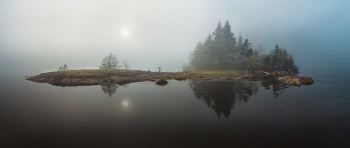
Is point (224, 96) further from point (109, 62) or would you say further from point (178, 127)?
point (109, 62)

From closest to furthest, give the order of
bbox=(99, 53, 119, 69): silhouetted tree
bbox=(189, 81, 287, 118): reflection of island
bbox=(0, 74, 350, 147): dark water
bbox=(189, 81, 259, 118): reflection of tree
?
1. bbox=(0, 74, 350, 147): dark water
2. bbox=(189, 81, 259, 118): reflection of tree
3. bbox=(189, 81, 287, 118): reflection of island
4. bbox=(99, 53, 119, 69): silhouetted tree

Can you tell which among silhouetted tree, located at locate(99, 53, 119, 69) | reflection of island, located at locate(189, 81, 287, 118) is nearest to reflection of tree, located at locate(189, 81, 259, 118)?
reflection of island, located at locate(189, 81, 287, 118)

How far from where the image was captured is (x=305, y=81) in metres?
20.5

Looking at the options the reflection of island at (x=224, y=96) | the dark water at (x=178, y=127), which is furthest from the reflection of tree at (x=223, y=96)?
the dark water at (x=178, y=127)

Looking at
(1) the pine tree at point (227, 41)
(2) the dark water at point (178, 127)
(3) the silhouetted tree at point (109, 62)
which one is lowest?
(2) the dark water at point (178, 127)

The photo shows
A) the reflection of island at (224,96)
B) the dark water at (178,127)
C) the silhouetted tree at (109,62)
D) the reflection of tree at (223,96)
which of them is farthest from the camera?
the silhouetted tree at (109,62)

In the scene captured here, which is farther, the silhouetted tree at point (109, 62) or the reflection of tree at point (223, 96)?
the silhouetted tree at point (109, 62)

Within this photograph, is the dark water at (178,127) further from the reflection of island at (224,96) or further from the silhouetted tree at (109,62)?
the silhouetted tree at (109,62)

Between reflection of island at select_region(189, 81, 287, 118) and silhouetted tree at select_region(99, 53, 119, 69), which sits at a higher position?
silhouetted tree at select_region(99, 53, 119, 69)

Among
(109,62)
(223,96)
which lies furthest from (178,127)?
(109,62)

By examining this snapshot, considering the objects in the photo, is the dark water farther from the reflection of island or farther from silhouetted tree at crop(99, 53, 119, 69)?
silhouetted tree at crop(99, 53, 119, 69)

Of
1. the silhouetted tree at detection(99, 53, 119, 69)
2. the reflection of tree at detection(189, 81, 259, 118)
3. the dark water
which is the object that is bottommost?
the dark water

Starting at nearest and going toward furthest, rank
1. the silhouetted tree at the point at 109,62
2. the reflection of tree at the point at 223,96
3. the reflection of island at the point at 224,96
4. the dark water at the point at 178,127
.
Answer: the dark water at the point at 178,127 → the reflection of tree at the point at 223,96 → the reflection of island at the point at 224,96 → the silhouetted tree at the point at 109,62

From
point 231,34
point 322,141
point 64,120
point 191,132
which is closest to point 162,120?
point 191,132
